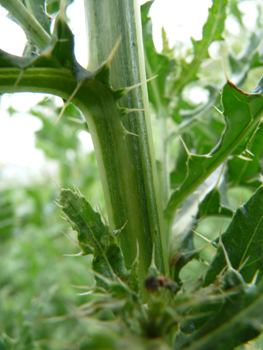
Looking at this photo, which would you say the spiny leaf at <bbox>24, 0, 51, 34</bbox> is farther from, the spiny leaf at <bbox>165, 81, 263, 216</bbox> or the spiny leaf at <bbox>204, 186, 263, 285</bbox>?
the spiny leaf at <bbox>204, 186, 263, 285</bbox>

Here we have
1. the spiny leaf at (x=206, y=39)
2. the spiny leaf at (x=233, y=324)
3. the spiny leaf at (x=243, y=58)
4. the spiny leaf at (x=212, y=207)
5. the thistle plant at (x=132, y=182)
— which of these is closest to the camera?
the spiny leaf at (x=233, y=324)

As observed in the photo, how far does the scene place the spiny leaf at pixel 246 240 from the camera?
1.88 feet

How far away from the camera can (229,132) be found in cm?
67

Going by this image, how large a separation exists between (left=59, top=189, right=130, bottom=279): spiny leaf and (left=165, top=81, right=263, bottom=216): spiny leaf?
0.21m

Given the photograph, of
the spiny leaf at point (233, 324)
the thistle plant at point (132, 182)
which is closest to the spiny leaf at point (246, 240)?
the thistle plant at point (132, 182)

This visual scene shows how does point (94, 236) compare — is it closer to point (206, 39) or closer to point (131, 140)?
point (131, 140)

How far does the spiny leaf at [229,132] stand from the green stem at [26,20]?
41 centimetres

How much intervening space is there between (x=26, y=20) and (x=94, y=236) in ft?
1.52

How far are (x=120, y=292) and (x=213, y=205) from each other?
45 centimetres

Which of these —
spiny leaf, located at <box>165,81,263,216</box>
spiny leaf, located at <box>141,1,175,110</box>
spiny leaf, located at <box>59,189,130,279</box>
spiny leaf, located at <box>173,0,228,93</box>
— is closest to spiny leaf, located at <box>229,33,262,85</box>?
spiny leaf, located at <box>173,0,228,93</box>

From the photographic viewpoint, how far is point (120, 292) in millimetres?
448

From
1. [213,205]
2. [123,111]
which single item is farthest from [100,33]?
[213,205]

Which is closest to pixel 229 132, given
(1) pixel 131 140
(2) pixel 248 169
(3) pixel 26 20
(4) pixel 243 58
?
(1) pixel 131 140

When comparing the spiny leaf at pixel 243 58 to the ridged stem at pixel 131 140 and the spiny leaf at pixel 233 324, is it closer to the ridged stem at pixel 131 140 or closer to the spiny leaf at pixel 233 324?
the ridged stem at pixel 131 140
